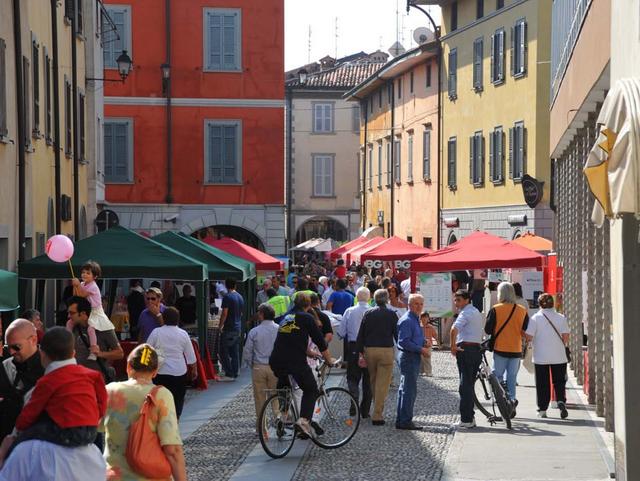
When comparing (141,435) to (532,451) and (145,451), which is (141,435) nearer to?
(145,451)

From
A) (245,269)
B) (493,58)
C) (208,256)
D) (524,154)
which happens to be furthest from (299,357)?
(493,58)

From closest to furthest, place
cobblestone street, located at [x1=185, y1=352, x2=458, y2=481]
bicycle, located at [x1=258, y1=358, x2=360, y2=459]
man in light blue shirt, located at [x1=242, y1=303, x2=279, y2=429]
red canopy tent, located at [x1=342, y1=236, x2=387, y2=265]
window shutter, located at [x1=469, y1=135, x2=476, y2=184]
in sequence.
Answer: cobblestone street, located at [x1=185, y1=352, x2=458, y2=481]
bicycle, located at [x1=258, y1=358, x2=360, y2=459]
man in light blue shirt, located at [x1=242, y1=303, x2=279, y2=429]
red canopy tent, located at [x1=342, y1=236, x2=387, y2=265]
window shutter, located at [x1=469, y1=135, x2=476, y2=184]

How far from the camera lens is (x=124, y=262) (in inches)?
Answer: 776

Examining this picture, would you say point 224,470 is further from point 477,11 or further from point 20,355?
point 477,11

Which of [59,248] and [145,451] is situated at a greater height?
[59,248]

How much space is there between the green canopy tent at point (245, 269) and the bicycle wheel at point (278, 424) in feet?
28.2

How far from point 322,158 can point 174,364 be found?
63.2m

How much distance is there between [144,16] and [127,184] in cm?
491

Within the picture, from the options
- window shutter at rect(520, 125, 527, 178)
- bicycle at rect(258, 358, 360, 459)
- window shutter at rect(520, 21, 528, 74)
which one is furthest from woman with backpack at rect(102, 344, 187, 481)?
window shutter at rect(520, 21, 528, 74)

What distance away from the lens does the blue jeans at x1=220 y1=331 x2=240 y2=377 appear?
894 inches

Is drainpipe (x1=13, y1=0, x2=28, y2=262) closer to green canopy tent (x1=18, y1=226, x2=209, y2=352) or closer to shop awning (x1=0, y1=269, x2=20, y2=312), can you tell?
green canopy tent (x1=18, y1=226, x2=209, y2=352)

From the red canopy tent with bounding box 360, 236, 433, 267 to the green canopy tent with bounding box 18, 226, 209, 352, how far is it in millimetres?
14119

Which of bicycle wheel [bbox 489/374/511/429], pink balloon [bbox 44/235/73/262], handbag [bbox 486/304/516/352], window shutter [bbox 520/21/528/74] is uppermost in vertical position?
window shutter [bbox 520/21/528/74]

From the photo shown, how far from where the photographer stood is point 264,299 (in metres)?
29.2
